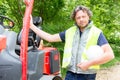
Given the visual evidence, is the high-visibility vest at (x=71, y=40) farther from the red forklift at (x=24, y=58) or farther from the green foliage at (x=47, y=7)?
the green foliage at (x=47, y=7)

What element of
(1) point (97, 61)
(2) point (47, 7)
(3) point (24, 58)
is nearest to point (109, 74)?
(2) point (47, 7)

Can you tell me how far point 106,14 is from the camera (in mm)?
10961

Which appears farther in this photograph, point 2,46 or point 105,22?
point 105,22

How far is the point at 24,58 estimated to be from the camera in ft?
12.9

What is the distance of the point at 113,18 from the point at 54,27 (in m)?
3.36

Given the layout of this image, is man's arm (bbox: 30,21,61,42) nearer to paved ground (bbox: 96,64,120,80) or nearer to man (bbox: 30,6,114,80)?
man (bbox: 30,6,114,80)

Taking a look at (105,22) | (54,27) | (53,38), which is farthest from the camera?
(105,22)

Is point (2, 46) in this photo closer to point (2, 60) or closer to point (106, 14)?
point (2, 60)

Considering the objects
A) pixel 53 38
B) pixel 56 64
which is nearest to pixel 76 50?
pixel 53 38

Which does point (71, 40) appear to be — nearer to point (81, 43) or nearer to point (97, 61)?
point (81, 43)

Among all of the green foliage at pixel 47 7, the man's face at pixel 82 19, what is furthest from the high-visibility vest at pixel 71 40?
the green foliage at pixel 47 7

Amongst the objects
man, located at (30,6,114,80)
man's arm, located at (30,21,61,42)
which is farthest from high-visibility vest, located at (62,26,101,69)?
man's arm, located at (30,21,61,42)

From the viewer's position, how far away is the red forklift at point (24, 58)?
379cm

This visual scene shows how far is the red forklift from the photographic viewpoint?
3.79 metres
